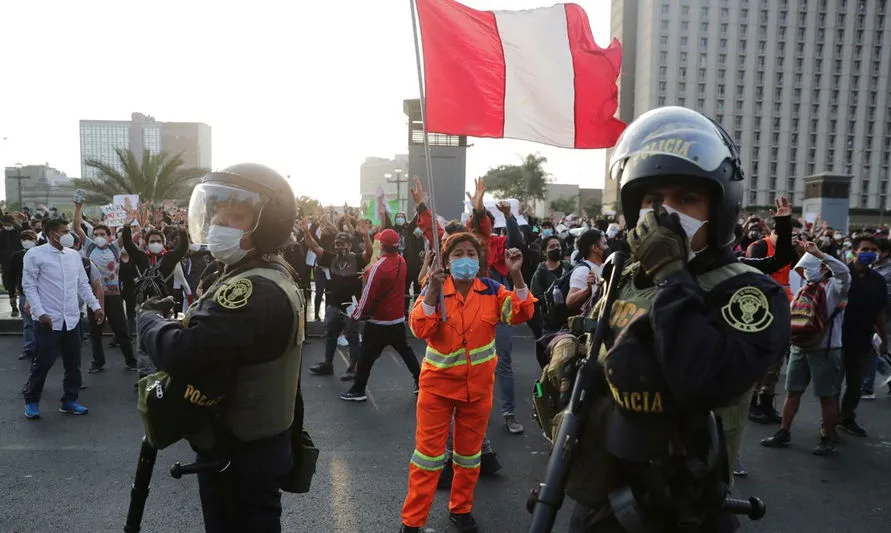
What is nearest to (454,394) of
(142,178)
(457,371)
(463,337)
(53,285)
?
(457,371)

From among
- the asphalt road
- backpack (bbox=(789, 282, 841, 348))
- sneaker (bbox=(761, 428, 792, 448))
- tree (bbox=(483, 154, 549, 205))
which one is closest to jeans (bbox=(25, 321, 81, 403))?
the asphalt road

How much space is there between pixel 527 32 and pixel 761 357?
338cm

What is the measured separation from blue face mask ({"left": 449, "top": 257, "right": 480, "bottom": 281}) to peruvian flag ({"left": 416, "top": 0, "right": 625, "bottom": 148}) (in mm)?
831

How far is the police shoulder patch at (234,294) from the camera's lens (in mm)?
2285

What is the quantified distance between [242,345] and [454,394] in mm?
1772

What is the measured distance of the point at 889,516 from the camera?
4.30m

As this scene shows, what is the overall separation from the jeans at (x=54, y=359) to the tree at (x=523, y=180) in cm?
6758

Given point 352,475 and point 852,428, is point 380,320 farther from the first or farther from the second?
point 852,428

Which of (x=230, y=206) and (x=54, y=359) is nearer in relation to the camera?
(x=230, y=206)

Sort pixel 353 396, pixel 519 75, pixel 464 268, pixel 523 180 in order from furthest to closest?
1. pixel 523 180
2. pixel 353 396
3. pixel 519 75
4. pixel 464 268

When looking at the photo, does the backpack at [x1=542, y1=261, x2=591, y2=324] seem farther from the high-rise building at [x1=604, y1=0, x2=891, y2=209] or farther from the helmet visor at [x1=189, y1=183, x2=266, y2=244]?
the high-rise building at [x1=604, y1=0, x2=891, y2=209]

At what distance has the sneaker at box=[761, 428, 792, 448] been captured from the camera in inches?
221

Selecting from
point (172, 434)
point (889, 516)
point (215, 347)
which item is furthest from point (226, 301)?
point (889, 516)

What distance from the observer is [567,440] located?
1.78m
